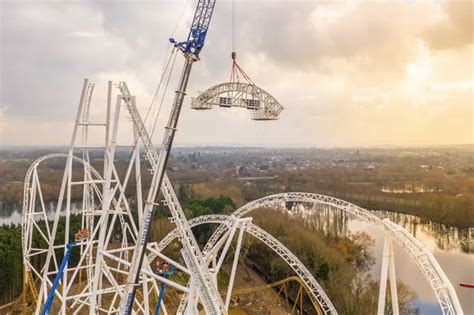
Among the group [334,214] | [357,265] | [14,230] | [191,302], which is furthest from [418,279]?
[14,230]

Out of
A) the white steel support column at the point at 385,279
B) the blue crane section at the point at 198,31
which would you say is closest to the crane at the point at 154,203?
the blue crane section at the point at 198,31

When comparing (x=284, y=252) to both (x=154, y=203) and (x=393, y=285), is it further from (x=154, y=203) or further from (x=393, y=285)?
(x=154, y=203)

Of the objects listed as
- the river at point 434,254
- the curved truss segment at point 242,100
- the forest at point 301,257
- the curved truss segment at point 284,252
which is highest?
the curved truss segment at point 242,100

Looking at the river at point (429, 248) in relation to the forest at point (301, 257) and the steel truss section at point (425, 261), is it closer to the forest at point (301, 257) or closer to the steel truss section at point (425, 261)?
the forest at point (301, 257)

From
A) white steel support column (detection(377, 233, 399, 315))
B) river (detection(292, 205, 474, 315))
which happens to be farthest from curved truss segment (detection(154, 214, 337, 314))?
river (detection(292, 205, 474, 315))

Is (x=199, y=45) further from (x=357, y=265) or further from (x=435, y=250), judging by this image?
(x=435, y=250)

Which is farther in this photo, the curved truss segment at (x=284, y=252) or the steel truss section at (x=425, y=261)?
the curved truss segment at (x=284, y=252)

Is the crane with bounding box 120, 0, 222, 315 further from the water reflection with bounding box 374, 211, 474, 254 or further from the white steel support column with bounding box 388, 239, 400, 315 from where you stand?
the water reflection with bounding box 374, 211, 474, 254

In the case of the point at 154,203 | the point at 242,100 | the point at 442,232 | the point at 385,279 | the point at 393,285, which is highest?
the point at 242,100

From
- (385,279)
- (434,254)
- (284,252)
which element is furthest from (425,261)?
(434,254)
